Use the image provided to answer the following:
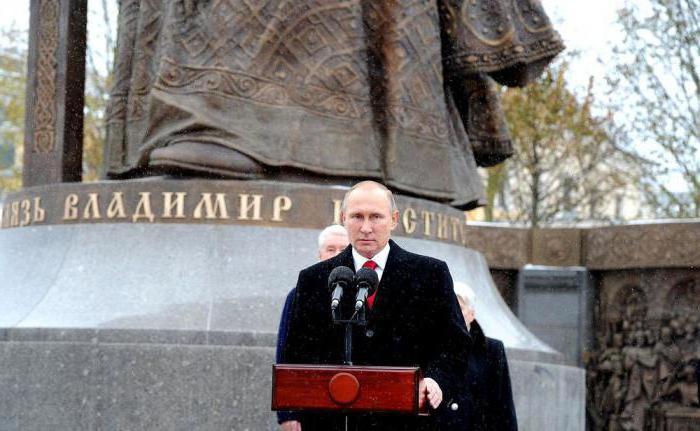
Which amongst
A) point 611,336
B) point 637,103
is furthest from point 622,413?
point 637,103

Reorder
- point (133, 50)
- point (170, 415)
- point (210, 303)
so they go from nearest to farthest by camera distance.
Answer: point (170, 415), point (210, 303), point (133, 50)

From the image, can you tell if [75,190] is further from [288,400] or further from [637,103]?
[637,103]

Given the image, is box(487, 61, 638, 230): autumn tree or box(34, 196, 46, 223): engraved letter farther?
box(487, 61, 638, 230): autumn tree

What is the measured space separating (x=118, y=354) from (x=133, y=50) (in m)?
2.90

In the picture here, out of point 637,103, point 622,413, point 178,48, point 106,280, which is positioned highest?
point 637,103

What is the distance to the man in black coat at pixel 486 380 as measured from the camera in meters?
6.75

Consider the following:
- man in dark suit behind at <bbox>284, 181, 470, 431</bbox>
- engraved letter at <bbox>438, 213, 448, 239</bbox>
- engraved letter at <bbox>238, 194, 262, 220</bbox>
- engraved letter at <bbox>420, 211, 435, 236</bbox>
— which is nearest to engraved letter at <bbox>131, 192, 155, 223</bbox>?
engraved letter at <bbox>238, 194, 262, 220</bbox>

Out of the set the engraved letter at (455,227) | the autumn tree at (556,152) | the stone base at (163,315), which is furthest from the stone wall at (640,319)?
the autumn tree at (556,152)

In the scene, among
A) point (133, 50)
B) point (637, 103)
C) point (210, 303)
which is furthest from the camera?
point (637, 103)

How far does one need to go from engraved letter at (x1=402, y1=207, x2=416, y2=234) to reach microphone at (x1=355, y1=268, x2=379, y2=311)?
14.9 feet

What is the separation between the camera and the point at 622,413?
14.0 m

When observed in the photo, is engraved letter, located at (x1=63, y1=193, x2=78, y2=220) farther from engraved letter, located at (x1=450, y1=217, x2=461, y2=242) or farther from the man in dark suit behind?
the man in dark suit behind

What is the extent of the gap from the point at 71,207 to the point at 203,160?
0.96m

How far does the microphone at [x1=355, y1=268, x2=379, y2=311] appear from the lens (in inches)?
192
